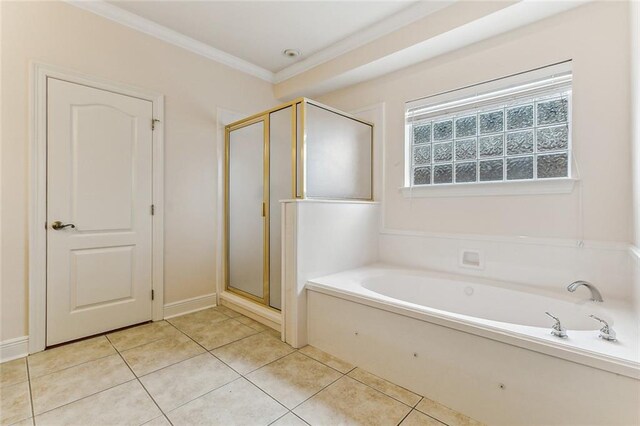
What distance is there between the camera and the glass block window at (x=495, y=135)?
204cm

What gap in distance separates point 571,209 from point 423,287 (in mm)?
1155

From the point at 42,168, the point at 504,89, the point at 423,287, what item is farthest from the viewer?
the point at 423,287

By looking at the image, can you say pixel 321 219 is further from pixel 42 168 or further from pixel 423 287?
pixel 42 168

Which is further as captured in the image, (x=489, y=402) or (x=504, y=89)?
(x=504, y=89)

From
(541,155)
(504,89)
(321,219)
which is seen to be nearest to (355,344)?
(321,219)

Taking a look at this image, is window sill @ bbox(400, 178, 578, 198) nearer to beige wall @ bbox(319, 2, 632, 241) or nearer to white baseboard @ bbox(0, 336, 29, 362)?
beige wall @ bbox(319, 2, 632, 241)

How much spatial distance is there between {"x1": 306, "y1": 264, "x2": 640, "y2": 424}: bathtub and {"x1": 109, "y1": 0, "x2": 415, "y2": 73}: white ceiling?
2138 mm

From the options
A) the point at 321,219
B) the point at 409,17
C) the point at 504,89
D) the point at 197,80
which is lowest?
the point at 321,219

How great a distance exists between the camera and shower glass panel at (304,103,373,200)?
2.38m

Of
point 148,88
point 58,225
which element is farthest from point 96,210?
point 148,88

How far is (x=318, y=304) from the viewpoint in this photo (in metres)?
2.13

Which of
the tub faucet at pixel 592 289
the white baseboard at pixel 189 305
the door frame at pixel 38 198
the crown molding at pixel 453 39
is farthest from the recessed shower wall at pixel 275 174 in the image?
the tub faucet at pixel 592 289

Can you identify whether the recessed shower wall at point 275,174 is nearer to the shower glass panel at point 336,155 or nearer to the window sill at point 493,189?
the shower glass panel at point 336,155

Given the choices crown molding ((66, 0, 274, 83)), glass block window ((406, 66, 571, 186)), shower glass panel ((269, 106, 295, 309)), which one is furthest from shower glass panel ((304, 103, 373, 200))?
crown molding ((66, 0, 274, 83))
